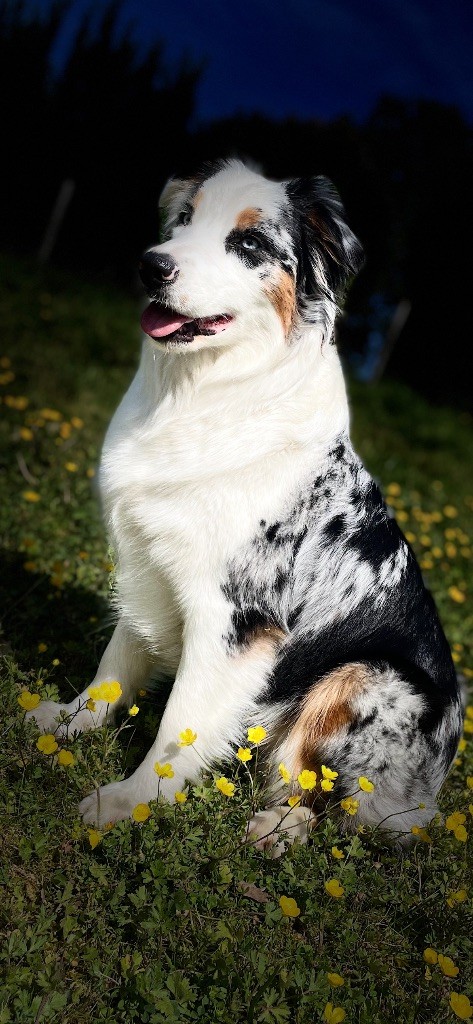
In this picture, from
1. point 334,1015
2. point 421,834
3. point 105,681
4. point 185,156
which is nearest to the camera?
point 334,1015

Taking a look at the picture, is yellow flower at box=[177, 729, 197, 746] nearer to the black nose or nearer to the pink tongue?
the pink tongue

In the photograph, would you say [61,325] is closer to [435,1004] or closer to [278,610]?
[278,610]

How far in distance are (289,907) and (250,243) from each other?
208cm

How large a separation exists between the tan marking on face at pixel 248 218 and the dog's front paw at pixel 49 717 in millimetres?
1823

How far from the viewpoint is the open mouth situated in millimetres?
2605

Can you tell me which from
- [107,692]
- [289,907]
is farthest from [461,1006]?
[107,692]

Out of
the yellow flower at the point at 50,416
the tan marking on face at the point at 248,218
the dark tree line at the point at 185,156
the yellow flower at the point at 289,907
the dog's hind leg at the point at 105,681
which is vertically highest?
the dark tree line at the point at 185,156

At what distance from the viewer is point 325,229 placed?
2785mm

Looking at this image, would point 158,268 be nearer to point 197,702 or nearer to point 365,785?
Result: point 197,702

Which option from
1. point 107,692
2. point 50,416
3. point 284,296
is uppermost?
point 284,296

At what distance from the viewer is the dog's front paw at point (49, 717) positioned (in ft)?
10.0

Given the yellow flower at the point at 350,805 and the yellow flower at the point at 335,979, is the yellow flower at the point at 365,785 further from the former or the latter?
the yellow flower at the point at 335,979

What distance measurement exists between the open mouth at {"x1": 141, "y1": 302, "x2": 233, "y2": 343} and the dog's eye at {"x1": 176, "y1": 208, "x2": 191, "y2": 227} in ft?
1.20

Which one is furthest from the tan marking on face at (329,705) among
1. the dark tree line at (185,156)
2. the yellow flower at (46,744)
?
the dark tree line at (185,156)
